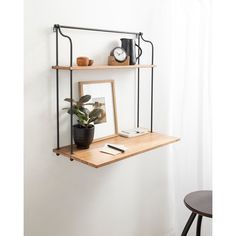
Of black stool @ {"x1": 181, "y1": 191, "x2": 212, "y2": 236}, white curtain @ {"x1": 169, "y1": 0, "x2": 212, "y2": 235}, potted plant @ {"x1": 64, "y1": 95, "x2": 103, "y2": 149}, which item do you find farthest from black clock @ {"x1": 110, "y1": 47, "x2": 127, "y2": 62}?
black stool @ {"x1": 181, "y1": 191, "x2": 212, "y2": 236}

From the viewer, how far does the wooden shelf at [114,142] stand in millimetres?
1632

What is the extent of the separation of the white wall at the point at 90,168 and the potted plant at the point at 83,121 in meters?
0.11

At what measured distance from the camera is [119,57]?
197cm

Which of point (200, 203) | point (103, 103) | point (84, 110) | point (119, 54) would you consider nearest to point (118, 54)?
point (119, 54)

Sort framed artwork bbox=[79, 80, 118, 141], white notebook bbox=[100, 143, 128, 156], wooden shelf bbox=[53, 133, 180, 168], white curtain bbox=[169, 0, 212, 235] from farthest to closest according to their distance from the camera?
1. white curtain bbox=[169, 0, 212, 235]
2. framed artwork bbox=[79, 80, 118, 141]
3. white notebook bbox=[100, 143, 128, 156]
4. wooden shelf bbox=[53, 133, 180, 168]

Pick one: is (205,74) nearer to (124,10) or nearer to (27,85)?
(124,10)

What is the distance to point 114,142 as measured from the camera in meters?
1.99

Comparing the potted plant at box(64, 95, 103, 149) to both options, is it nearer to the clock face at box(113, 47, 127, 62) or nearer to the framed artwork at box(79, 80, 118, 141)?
the framed artwork at box(79, 80, 118, 141)

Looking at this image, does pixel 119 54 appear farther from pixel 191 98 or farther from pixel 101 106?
pixel 191 98

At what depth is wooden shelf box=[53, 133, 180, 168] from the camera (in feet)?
5.35

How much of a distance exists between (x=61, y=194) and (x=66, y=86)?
0.62m

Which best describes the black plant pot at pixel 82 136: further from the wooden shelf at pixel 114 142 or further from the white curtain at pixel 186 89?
the white curtain at pixel 186 89

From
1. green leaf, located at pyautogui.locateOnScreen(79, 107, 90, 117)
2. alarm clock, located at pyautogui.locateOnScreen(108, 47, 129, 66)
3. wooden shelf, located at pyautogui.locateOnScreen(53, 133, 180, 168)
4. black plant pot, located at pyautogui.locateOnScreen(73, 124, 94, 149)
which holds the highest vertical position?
alarm clock, located at pyautogui.locateOnScreen(108, 47, 129, 66)

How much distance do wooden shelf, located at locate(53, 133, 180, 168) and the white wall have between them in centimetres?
15
